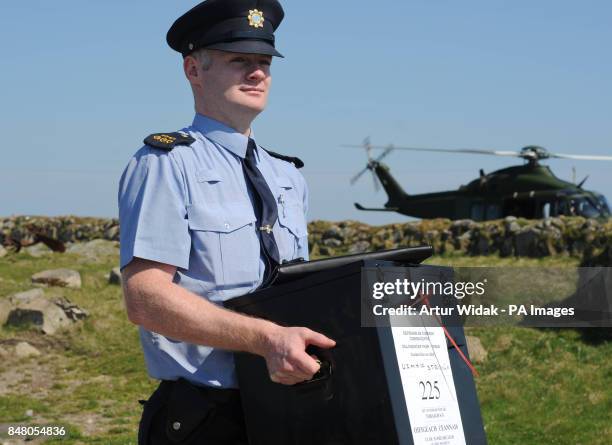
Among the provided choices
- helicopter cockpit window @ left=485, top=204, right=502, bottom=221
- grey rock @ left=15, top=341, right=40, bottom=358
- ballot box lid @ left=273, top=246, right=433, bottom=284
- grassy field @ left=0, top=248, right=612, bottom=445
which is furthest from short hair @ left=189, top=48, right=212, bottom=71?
helicopter cockpit window @ left=485, top=204, right=502, bottom=221

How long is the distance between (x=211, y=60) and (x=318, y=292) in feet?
2.82

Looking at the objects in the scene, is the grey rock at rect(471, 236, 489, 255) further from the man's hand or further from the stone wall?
the man's hand

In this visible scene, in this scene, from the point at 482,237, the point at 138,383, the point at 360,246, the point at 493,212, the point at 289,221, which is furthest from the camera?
the point at 493,212

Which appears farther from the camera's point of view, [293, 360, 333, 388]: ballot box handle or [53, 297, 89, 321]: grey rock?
[53, 297, 89, 321]: grey rock

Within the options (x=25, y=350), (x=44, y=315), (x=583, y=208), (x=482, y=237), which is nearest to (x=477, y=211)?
(x=583, y=208)

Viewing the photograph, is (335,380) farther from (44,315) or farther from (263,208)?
(44,315)

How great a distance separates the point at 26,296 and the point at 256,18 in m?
14.4

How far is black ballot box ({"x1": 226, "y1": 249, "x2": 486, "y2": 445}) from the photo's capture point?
6.88 feet

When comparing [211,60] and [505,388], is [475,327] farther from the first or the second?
[211,60]

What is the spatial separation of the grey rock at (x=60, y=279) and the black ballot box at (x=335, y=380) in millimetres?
16503

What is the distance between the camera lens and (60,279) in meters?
18.7

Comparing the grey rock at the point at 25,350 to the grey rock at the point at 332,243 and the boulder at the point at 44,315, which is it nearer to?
the boulder at the point at 44,315

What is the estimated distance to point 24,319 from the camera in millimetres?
14562

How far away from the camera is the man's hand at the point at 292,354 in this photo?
2125mm
